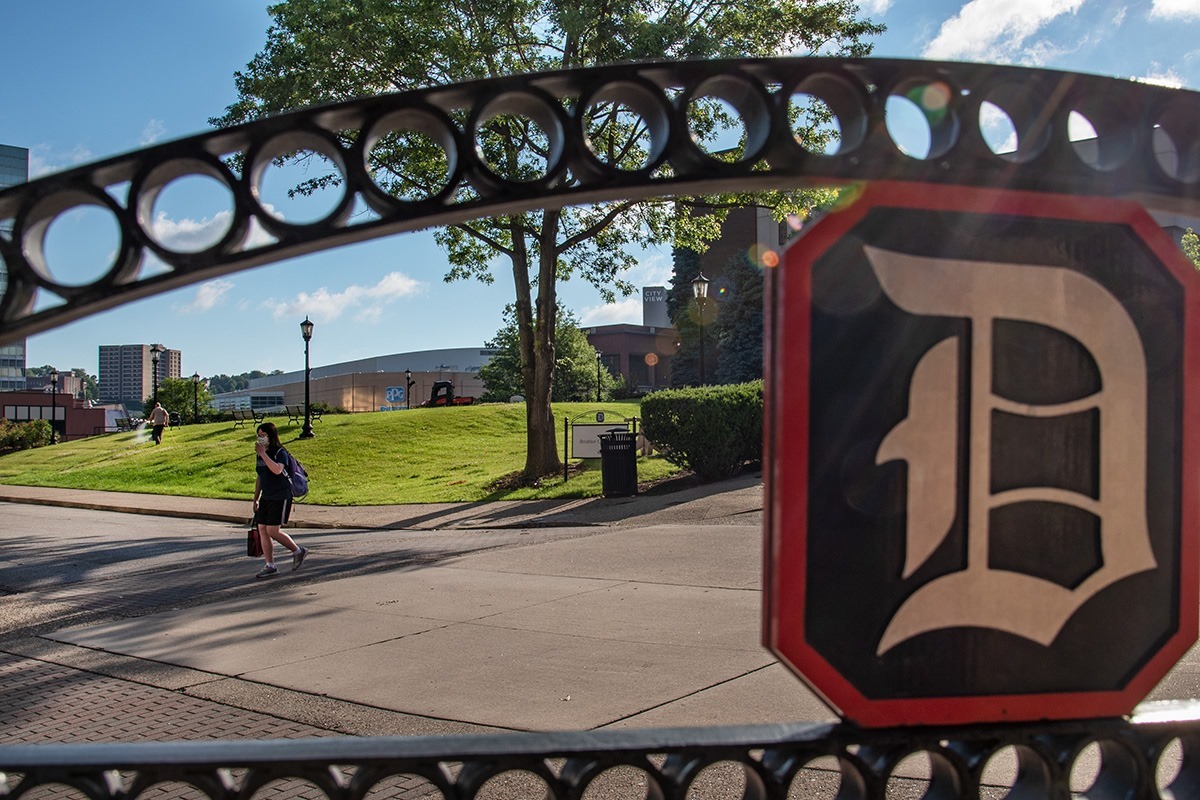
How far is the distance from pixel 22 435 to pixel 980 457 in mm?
52315

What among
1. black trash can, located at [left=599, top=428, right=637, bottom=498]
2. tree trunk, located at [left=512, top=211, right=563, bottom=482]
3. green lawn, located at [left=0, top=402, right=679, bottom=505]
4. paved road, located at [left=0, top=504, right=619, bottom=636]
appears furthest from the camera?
green lawn, located at [left=0, top=402, right=679, bottom=505]

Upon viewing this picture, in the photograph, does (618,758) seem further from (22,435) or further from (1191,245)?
(22,435)

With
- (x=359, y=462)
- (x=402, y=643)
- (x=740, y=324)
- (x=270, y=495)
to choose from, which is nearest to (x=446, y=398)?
(x=740, y=324)

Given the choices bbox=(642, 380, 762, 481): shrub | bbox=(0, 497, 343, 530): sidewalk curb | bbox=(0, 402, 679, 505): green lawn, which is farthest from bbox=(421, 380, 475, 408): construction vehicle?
bbox=(642, 380, 762, 481): shrub

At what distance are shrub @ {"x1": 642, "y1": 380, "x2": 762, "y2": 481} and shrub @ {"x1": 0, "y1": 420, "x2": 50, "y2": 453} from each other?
1488 inches

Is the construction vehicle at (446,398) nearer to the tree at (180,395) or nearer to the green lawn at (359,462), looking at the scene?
the green lawn at (359,462)

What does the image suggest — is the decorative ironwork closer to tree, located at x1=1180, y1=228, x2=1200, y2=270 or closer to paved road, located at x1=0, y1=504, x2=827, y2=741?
paved road, located at x1=0, y1=504, x2=827, y2=741

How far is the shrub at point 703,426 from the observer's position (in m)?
19.1

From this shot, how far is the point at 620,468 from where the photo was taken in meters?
18.3

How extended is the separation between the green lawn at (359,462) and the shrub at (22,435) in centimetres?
401

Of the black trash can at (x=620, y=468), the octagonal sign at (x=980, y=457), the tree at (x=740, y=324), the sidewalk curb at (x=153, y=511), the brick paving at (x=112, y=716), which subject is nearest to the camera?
the octagonal sign at (x=980, y=457)

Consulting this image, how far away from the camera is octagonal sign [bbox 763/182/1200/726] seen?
5.63 feet

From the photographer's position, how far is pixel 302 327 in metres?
33.9

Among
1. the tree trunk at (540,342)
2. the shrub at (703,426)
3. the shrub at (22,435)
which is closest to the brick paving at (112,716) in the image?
the shrub at (703,426)
